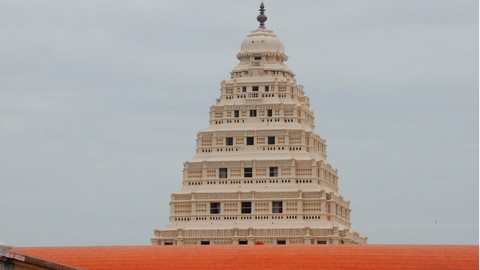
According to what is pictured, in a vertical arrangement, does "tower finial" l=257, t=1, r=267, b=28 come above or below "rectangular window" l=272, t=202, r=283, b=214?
above

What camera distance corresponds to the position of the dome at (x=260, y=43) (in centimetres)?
13262

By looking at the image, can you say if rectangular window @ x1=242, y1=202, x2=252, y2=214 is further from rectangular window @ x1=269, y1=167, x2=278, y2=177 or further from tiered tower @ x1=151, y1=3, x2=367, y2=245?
rectangular window @ x1=269, y1=167, x2=278, y2=177

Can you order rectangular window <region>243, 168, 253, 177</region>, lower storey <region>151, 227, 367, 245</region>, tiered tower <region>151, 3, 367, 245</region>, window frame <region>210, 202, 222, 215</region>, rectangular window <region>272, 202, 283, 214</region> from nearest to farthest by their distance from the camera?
1. lower storey <region>151, 227, 367, 245</region>
2. tiered tower <region>151, 3, 367, 245</region>
3. rectangular window <region>272, 202, 283, 214</region>
4. window frame <region>210, 202, 222, 215</region>
5. rectangular window <region>243, 168, 253, 177</region>

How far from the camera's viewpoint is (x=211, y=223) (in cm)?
12244

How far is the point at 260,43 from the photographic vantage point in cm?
13262

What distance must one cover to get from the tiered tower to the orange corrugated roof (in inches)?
1332

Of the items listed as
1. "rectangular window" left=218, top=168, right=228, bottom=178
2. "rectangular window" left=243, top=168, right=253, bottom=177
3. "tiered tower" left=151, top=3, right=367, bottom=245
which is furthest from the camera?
"rectangular window" left=218, top=168, right=228, bottom=178

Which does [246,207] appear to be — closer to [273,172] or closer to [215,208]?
[215,208]

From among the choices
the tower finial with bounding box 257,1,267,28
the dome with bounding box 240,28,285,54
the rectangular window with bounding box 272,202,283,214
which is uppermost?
the tower finial with bounding box 257,1,267,28

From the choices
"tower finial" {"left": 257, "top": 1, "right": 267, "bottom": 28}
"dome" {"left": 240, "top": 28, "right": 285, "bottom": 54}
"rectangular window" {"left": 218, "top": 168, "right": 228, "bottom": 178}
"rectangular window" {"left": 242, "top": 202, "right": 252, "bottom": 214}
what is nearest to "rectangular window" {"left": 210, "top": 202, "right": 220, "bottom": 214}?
"rectangular window" {"left": 242, "top": 202, "right": 252, "bottom": 214}

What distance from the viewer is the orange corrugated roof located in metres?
80.7

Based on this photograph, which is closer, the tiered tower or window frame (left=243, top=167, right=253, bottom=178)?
the tiered tower

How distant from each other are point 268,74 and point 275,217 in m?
16.8

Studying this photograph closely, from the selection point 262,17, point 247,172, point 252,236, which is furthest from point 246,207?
point 262,17
